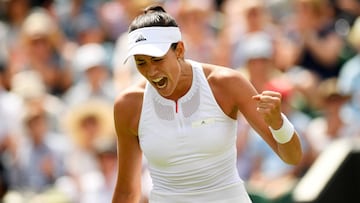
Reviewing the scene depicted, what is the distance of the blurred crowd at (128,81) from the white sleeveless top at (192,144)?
111 inches

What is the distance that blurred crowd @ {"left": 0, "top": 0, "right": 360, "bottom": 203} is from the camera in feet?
28.3

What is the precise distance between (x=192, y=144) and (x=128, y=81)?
4.72 meters

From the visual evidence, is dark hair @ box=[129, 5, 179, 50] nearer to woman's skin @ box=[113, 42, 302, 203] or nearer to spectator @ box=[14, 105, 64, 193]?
woman's skin @ box=[113, 42, 302, 203]

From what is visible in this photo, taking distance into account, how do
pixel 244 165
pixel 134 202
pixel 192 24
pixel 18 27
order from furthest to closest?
1. pixel 18 27
2. pixel 192 24
3. pixel 244 165
4. pixel 134 202

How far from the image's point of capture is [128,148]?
5.18m

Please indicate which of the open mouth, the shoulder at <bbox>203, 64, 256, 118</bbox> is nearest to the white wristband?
the shoulder at <bbox>203, 64, 256, 118</bbox>

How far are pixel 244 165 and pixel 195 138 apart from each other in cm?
366

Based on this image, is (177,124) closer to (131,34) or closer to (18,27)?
(131,34)

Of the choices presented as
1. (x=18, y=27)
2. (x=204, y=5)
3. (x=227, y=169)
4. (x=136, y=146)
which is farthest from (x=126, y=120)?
(x=18, y=27)

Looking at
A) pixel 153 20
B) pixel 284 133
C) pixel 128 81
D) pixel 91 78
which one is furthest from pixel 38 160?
pixel 284 133

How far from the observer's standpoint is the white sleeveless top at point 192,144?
Result: 4969 mm

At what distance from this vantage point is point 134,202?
5312 mm

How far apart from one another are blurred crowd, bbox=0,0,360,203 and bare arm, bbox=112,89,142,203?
2527mm

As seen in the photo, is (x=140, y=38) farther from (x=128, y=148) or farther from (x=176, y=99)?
(x=128, y=148)
